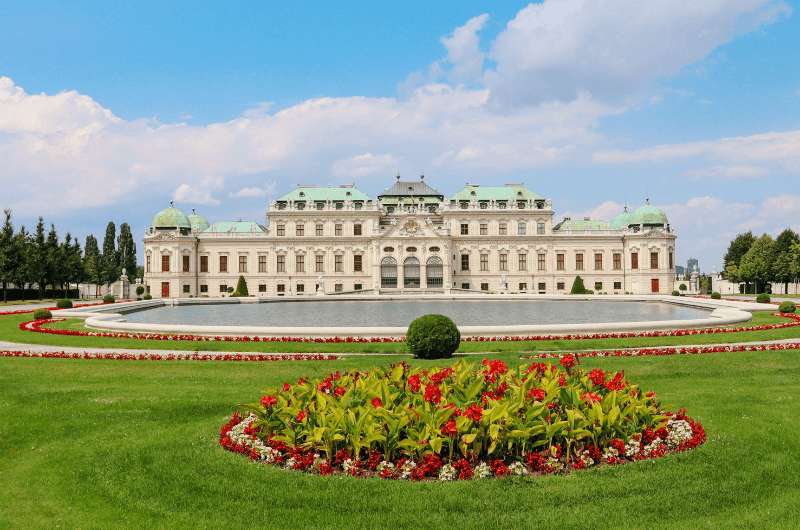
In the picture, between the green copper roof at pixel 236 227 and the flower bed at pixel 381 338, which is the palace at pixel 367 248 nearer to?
the green copper roof at pixel 236 227

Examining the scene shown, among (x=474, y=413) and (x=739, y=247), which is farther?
(x=739, y=247)

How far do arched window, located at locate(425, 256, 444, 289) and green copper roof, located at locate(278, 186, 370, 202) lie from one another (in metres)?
13.1

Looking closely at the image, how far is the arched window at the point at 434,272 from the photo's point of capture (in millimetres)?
81875

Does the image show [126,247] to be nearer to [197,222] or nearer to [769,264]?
[197,222]

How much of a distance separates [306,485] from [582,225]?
8524cm

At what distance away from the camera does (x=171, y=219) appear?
85.4 meters

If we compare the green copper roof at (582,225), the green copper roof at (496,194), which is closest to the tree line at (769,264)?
the green copper roof at (582,225)

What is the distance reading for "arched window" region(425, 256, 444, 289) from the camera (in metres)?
81.9

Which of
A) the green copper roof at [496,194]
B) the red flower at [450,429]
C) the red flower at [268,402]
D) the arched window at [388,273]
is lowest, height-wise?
the red flower at [450,429]

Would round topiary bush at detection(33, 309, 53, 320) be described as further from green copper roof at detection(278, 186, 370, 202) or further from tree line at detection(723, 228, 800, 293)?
tree line at detection(723, 228, 800, 293)

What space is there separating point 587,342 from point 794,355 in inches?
253

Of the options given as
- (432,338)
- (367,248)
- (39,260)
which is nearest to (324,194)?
(367,248)

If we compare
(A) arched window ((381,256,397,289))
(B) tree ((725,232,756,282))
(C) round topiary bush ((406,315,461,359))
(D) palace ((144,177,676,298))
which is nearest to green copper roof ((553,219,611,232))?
(D) palace ((144,177,676,298))

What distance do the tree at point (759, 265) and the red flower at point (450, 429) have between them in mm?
94464
